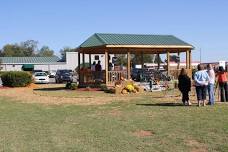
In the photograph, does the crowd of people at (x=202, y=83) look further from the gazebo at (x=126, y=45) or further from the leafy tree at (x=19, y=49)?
the leafy tree at (x=19, y=49)

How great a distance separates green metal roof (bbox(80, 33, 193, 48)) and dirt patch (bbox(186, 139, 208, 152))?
65.2ft

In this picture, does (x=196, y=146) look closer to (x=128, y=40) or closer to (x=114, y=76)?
(x=114, y=76)

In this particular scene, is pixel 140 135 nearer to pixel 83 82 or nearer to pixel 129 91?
pixel 129 91

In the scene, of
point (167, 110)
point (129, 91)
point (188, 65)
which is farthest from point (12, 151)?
point (188, 65)

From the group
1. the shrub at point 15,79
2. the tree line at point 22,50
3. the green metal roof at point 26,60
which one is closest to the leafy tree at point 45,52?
the tree line at point 22,50

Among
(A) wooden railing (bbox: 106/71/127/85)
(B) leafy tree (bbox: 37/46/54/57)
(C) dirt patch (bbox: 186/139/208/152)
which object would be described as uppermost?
(B) leafy tree (bbox: 37/46/54/57)

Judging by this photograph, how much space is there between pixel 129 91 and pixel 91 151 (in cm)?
1724

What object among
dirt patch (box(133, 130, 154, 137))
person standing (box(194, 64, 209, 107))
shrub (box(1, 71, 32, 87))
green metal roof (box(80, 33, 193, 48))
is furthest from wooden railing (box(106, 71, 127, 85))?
dirt patch (box(133, 130, 154, 137))

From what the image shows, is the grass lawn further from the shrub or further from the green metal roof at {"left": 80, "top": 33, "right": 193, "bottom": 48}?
the shrub

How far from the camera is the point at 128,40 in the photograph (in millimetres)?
30969

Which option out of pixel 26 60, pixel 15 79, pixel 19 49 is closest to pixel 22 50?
pixel 19 49

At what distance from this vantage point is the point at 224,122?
12719 millimetres

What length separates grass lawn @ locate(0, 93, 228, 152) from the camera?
9938 mm

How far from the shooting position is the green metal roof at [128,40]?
30.4m
